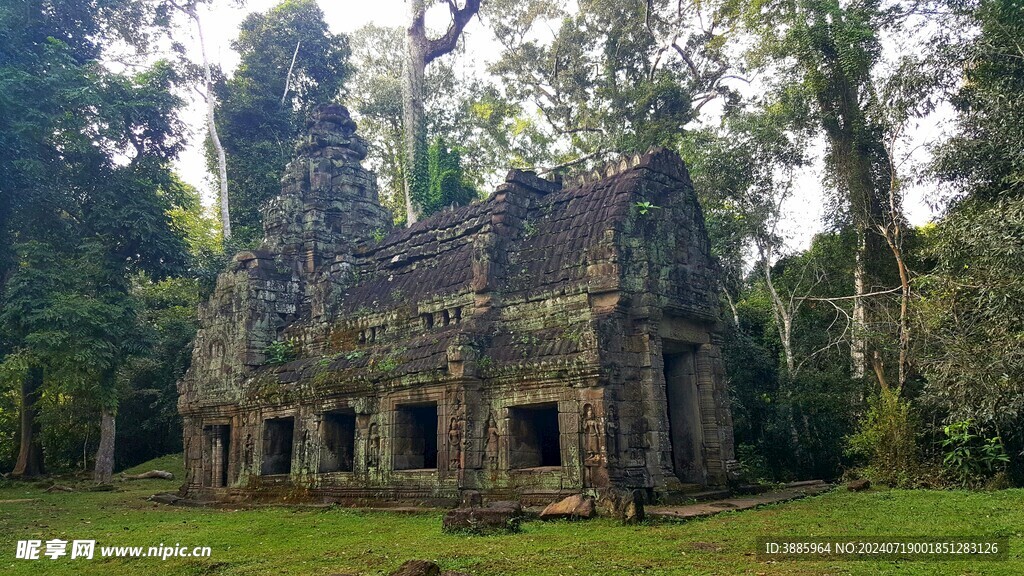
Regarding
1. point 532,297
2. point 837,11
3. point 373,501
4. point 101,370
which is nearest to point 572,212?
point 532,297

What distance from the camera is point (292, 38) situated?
3150cm

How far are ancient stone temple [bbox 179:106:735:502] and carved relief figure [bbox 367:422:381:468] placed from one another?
0.04m

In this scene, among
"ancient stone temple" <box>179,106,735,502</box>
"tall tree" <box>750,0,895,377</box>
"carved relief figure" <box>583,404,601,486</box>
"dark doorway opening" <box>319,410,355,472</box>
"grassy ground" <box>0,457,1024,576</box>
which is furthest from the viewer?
"tall tree" <box>750,0,895,377</box>

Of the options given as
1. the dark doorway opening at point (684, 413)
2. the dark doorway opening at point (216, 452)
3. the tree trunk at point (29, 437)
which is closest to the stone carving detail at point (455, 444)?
the dark doorway opening at point (684, 413)

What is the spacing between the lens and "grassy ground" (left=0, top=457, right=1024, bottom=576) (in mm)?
6625

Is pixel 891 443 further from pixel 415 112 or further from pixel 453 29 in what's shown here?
pixel 453 29

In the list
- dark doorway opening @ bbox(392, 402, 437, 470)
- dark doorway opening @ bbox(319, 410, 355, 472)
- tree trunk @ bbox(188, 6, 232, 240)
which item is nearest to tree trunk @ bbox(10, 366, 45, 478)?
tree trunk @ bbox(188, 6, 232, 240)

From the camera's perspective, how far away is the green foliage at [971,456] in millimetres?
13055

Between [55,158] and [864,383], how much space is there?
21.9 metres

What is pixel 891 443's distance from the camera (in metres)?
14.6

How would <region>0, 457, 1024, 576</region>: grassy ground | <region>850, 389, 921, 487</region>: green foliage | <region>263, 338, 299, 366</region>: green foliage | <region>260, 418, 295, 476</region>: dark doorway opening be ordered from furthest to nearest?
<region>263, 338, 299, 366</region>: green foliage → <region>260, 418, 295, 476</region>: dark doorway opening → <region>850, 389, 921, 487</region>: green foliage → <region>0, 457, 1024, 576</region>: grassy ground

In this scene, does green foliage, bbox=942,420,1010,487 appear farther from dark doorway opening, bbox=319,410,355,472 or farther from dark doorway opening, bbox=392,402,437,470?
dark doorway opening, bbox=319,410,355,472

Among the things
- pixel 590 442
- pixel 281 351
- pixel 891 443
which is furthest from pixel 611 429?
pixel 281 351

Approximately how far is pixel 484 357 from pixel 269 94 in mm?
22615
